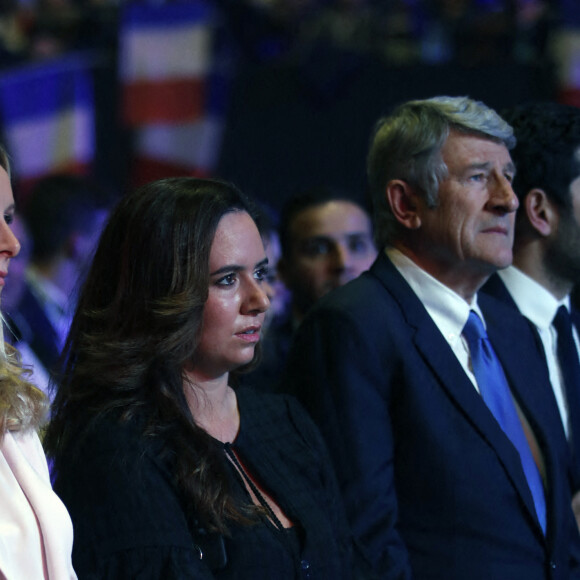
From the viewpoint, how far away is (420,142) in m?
2.76

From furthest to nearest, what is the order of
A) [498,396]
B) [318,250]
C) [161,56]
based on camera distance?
[161,56] < [318,250] < [498,396]

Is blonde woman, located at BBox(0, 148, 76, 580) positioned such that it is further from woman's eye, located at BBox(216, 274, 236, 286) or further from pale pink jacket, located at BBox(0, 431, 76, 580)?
woman's eye, located at BBox(216, 274, 236, 286)

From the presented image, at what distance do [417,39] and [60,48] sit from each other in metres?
2.75

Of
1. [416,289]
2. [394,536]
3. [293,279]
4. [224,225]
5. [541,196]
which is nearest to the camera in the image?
[224,225]

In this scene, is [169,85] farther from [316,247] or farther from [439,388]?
[439,388]

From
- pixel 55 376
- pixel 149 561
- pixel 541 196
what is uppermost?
pixel 541 196

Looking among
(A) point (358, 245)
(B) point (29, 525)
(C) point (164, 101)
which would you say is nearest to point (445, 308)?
(A) point (358, 245)

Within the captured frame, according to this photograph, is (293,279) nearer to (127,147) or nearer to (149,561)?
(149,561)

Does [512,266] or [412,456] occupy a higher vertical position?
[512,266]

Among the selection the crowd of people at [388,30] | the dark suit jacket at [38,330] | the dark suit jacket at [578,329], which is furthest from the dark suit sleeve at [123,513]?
the crowd of people at [388,30]

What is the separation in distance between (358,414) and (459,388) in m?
0.27

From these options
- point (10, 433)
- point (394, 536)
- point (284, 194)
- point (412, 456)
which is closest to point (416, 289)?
point (412, 456)

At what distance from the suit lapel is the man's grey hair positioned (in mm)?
316

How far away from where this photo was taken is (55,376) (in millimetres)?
2232
